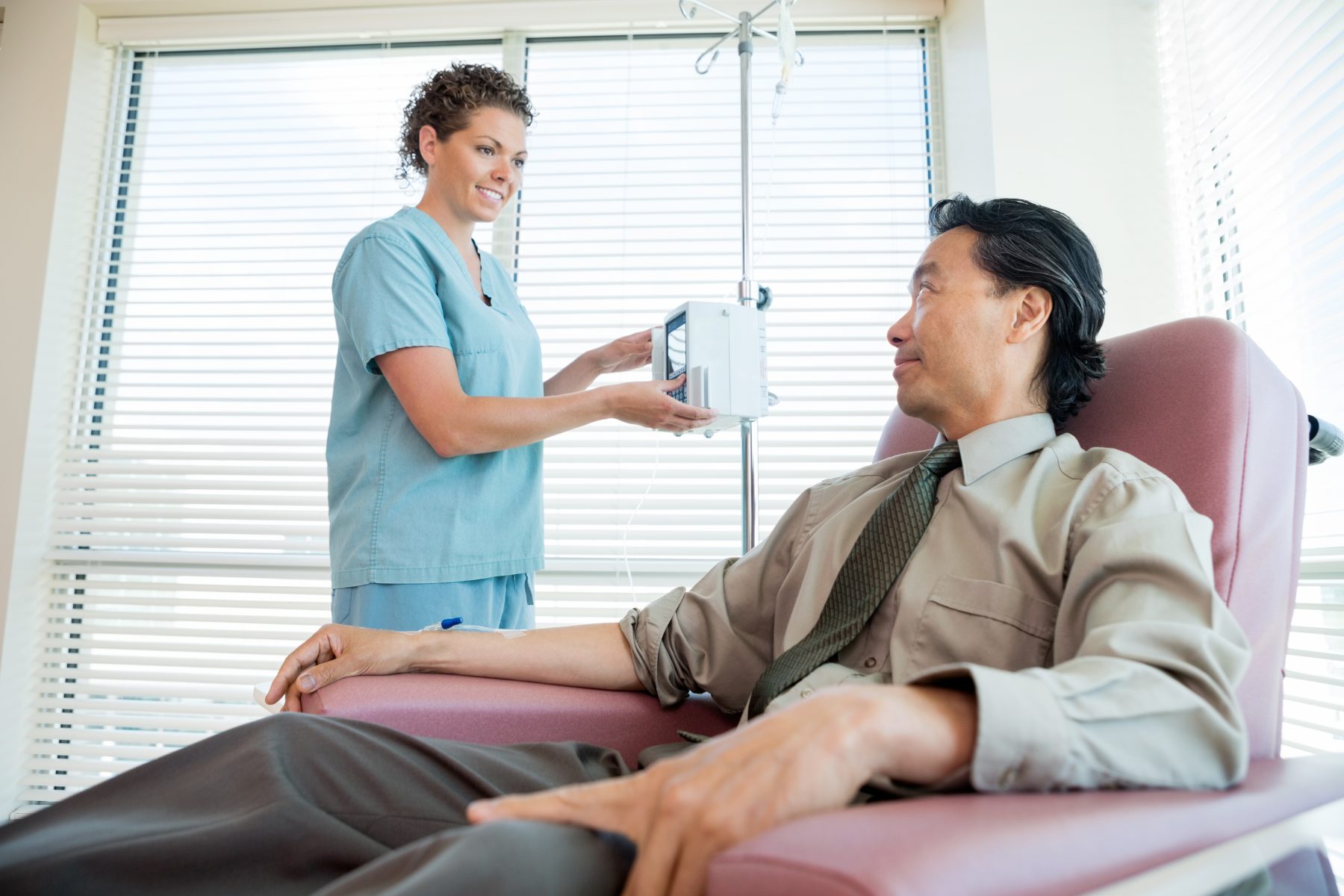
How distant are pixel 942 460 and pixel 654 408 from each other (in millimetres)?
559

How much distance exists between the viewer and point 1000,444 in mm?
1140

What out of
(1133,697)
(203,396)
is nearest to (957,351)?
(1133,697)

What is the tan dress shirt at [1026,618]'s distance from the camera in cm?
64

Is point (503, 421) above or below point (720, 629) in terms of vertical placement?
above

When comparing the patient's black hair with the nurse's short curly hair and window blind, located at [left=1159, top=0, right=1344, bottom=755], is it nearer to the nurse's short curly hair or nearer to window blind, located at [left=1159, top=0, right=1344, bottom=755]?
window blind, located at [left=1159, top=0, right=1344, bottom=755]

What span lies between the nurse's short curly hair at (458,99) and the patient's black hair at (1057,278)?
90cm

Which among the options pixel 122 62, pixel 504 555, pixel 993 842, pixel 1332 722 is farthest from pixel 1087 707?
pixel 122 62

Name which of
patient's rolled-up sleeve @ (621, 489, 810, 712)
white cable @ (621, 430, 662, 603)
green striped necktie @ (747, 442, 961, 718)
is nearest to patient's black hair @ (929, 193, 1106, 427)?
green striped necktie @ (747, 442, 961, 718)

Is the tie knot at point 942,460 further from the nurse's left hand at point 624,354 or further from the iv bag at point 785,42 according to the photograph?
the iv bag at point 785,42

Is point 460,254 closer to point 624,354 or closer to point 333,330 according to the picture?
point 624,354

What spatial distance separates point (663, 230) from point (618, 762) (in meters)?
1.95

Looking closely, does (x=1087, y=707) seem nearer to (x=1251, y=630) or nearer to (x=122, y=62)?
(x=1251, y=630)

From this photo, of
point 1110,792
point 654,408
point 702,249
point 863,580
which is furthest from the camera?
point 702,249

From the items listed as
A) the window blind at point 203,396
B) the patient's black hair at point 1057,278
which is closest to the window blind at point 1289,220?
the patient's black hair at point 1057,278
